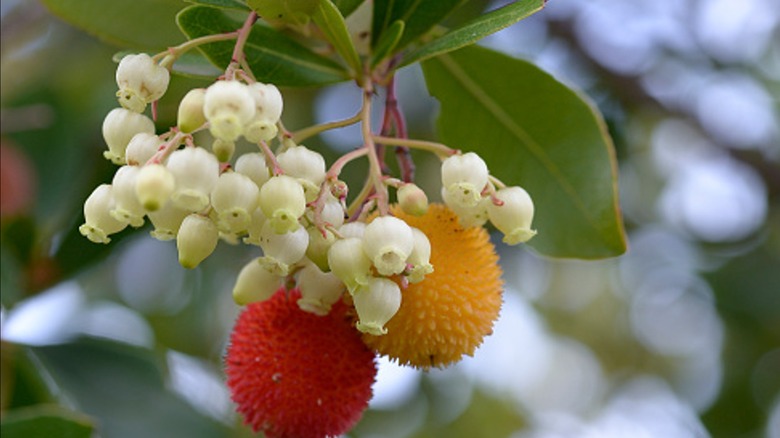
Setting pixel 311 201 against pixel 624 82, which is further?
pixel 624 82

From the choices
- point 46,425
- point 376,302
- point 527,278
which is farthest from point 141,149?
point 527,278

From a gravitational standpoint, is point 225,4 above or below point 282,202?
above

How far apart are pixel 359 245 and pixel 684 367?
2.77 m

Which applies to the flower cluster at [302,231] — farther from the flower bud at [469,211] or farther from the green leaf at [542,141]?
the green leaf at [542,141]

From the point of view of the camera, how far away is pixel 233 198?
0.94 metres

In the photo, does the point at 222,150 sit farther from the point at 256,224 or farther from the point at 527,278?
the point at 527,278

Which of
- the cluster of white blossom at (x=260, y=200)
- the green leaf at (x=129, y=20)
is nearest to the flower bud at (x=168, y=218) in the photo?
the cluster of white blossom at (x=260, y=200)

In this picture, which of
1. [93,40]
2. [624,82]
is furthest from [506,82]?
[93,40]

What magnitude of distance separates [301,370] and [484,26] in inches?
17.3

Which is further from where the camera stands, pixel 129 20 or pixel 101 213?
pixel 129 20

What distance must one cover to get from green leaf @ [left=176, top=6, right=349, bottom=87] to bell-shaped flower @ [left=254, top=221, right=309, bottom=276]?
0.23 metres

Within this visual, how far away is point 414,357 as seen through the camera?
1.10m

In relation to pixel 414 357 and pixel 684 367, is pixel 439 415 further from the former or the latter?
pixel 414 357

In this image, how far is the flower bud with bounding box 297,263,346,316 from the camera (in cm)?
109
